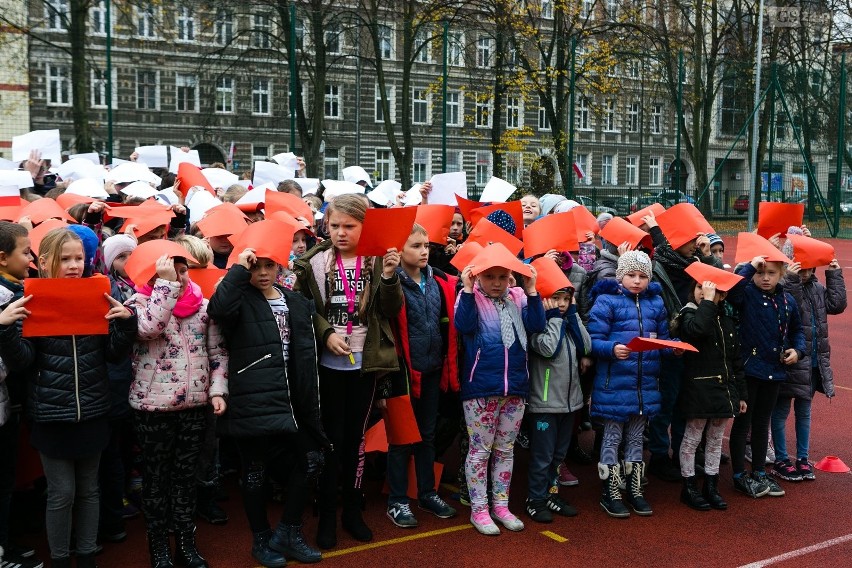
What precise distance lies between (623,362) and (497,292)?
957 millimetres

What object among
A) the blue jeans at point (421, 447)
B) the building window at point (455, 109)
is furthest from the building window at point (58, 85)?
the blue jeans at point (421, 447)

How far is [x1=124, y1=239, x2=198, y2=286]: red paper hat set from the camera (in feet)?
14.6

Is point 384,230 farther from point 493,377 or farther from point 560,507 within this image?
point 560,507

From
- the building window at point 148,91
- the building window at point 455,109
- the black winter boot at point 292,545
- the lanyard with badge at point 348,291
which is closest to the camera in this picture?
the black winter boot at point 292,545

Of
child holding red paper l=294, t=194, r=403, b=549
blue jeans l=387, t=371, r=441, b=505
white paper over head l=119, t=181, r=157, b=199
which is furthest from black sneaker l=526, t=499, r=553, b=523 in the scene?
white paper over head l=119, t=181, r=157, b=199

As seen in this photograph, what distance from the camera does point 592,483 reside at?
644cm

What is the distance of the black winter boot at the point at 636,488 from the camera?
5.78 metres

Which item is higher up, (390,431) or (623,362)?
(623,362)

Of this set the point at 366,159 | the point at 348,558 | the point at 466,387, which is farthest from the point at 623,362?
the point at 366,159

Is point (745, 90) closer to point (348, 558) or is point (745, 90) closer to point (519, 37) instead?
point (519, 37)

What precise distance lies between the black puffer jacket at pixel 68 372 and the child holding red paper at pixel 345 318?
110cm

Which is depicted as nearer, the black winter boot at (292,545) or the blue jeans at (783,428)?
the black winter boot at (292,545)

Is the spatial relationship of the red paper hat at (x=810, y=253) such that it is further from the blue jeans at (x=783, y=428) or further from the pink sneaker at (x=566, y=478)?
the pink sneaker at (x=566, y=478)

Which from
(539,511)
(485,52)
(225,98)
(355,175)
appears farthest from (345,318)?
(225,98)
